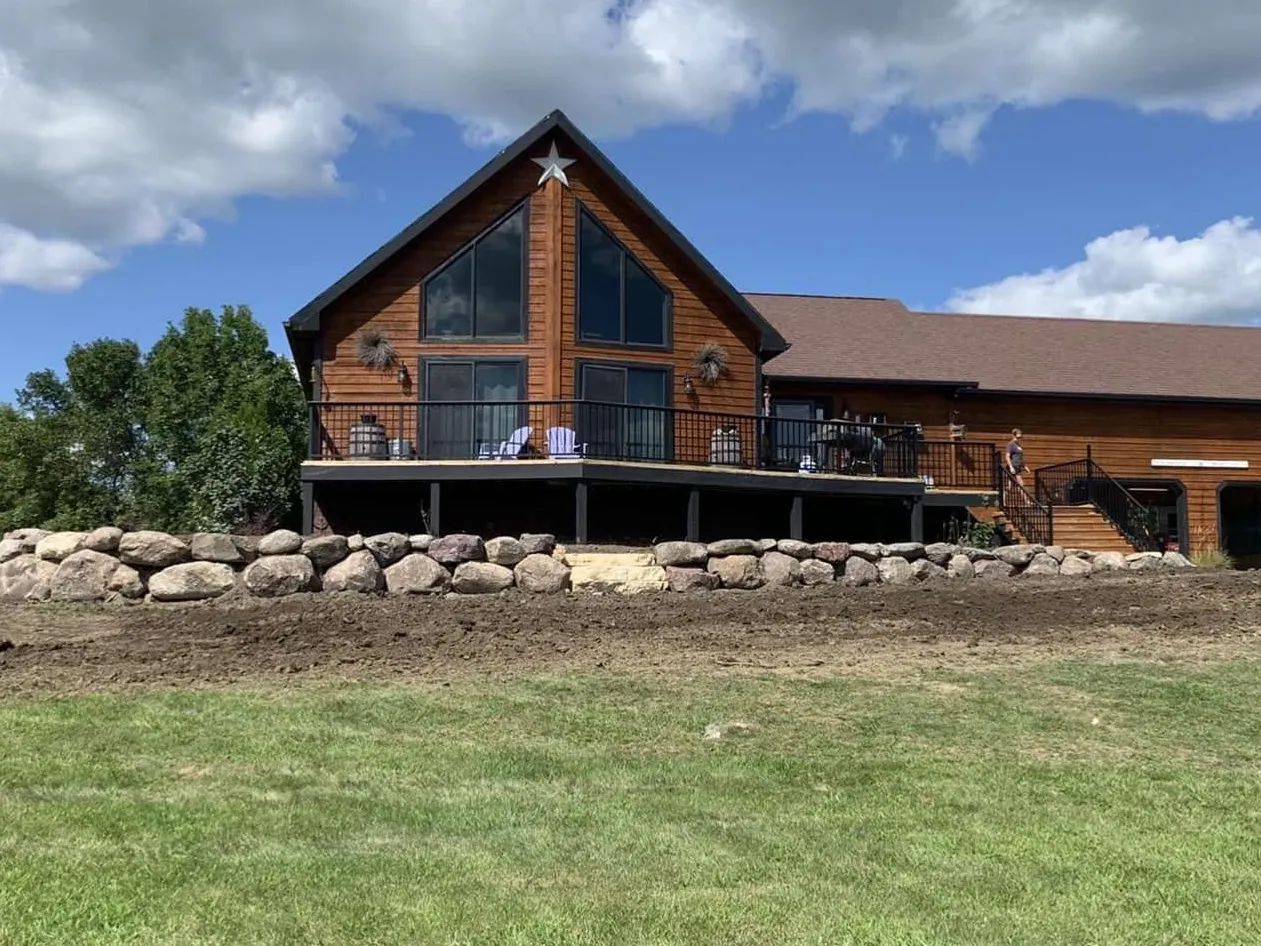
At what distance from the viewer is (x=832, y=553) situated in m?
14.8

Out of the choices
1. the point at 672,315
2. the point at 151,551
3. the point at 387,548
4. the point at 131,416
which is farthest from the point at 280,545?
the point at 131,416

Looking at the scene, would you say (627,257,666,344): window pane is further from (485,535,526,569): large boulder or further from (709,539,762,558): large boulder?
(485,535,526,569): large boulder

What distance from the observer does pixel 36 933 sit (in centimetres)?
365

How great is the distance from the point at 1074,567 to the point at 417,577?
30.9 ft

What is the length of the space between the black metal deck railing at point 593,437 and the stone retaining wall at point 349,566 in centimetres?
316

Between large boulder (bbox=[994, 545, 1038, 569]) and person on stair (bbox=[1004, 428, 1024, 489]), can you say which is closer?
large boulder (bbox=[994, 545, 1038, 569])

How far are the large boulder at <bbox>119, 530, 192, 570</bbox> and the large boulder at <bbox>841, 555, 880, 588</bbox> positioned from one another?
27.0 ft

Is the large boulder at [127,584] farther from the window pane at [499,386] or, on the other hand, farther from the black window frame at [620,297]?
the black window frame at [620,297]

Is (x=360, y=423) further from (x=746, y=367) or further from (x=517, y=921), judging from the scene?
(x=517, y=921)

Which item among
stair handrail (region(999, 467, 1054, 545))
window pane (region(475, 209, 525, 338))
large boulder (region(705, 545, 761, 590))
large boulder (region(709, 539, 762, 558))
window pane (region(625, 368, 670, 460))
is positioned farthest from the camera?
stair handrail (region(999, 467, 1054, 545))

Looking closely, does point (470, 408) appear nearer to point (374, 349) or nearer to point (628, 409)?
point (374, 349)

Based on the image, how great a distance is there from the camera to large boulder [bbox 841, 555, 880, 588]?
48.4 ft

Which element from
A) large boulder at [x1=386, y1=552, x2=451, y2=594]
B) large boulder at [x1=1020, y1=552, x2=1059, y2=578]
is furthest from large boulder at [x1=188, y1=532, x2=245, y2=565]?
large boulder at [x1=1020, y1=552, x2=1059, y2=578]

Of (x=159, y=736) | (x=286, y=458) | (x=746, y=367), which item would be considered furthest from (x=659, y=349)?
(x=159, y=736)
